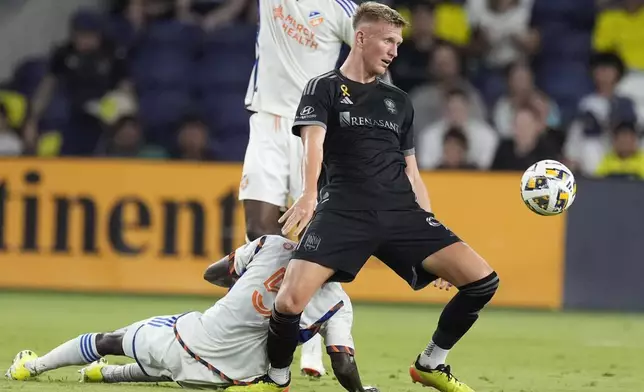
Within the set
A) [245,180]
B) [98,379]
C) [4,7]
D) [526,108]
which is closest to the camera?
[98,379]

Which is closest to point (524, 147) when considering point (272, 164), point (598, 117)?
point (598, 117)

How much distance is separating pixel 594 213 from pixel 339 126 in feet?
21.5

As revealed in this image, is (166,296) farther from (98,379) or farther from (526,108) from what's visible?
(98,379)

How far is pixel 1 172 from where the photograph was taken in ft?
41.9

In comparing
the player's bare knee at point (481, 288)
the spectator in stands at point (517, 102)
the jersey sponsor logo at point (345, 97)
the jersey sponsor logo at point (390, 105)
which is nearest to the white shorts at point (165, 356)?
the player's bare knee at point (481, 288)

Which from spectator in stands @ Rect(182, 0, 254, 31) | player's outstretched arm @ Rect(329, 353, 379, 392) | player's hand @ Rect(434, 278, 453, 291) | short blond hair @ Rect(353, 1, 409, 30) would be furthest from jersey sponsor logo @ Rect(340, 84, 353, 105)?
spectator in stands @ Rect(182, 0, 254, 31)

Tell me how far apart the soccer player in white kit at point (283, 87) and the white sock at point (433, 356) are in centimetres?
164

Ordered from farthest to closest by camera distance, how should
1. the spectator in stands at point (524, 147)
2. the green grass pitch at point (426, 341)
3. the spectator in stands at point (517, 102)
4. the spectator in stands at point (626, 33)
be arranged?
the spectator in stands at point (626, 33), the spectator in stands at point (517, 102), the spectator in stands at point (524, 147), the green grass pitch at point (426, 341)

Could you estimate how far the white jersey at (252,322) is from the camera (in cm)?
635

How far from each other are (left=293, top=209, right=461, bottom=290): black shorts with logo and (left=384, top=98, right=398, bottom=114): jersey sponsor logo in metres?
0.53

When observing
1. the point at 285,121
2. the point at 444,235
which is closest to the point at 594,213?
the point at 285,121

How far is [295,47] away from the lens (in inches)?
315

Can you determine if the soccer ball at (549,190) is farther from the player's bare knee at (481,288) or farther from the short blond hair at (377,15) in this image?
the short blond hair at (377,15)

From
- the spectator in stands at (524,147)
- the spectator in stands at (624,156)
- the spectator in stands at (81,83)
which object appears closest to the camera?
the spectator in stands at (524,147)
